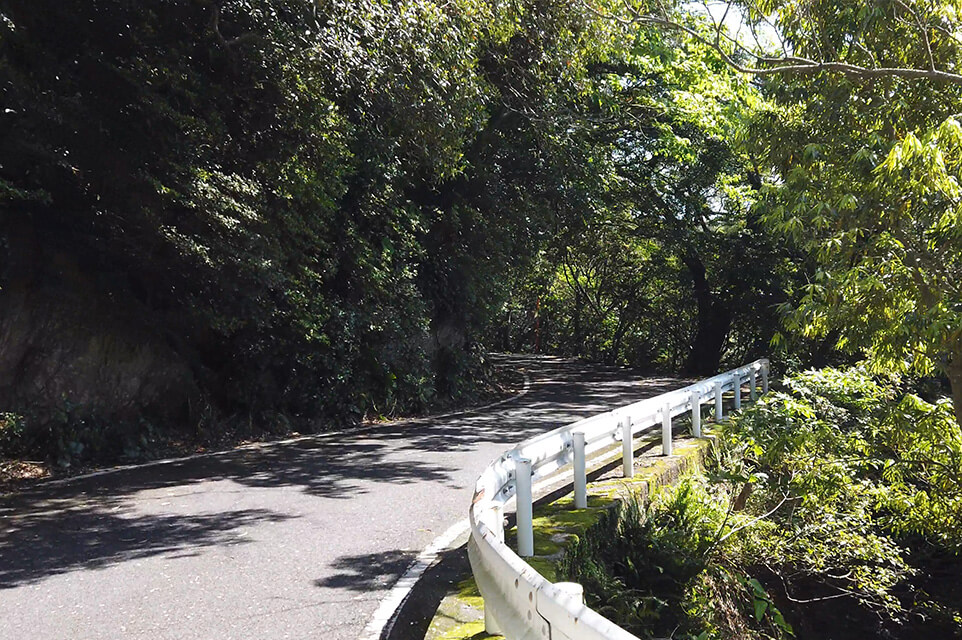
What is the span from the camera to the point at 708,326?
28.4 m

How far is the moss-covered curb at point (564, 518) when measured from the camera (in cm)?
447

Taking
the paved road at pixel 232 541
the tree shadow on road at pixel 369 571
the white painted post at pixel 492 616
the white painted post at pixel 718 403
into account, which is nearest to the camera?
the white painted post at pixel 492 616

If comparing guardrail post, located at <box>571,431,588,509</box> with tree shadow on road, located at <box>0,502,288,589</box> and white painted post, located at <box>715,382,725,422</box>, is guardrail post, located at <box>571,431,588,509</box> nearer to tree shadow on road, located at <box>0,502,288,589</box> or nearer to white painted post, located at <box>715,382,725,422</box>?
tree shadow on road, located at <box>0,502,288,589</box>

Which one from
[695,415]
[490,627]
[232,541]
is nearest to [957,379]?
[695,415]

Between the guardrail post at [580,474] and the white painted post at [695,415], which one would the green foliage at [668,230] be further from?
the guardrail post at [580,474]

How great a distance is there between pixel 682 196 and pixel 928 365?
17218 millimetres

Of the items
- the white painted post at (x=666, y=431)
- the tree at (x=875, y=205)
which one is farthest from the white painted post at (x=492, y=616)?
the white painted post at (x=666, y=431)

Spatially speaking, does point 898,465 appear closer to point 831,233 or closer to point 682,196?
point 831,233

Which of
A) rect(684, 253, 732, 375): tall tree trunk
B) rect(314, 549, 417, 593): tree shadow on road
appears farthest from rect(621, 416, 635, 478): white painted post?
rect(684, 253, 732, 375): tall tree trunk

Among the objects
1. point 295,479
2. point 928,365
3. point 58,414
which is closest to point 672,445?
point 928,365

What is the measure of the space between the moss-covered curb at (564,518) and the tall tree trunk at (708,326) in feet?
60.0

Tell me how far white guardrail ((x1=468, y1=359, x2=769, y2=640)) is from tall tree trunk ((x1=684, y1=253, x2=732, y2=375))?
17445 mm

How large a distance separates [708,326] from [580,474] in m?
22.7

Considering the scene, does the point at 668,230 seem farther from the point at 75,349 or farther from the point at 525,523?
the point at 525,523
